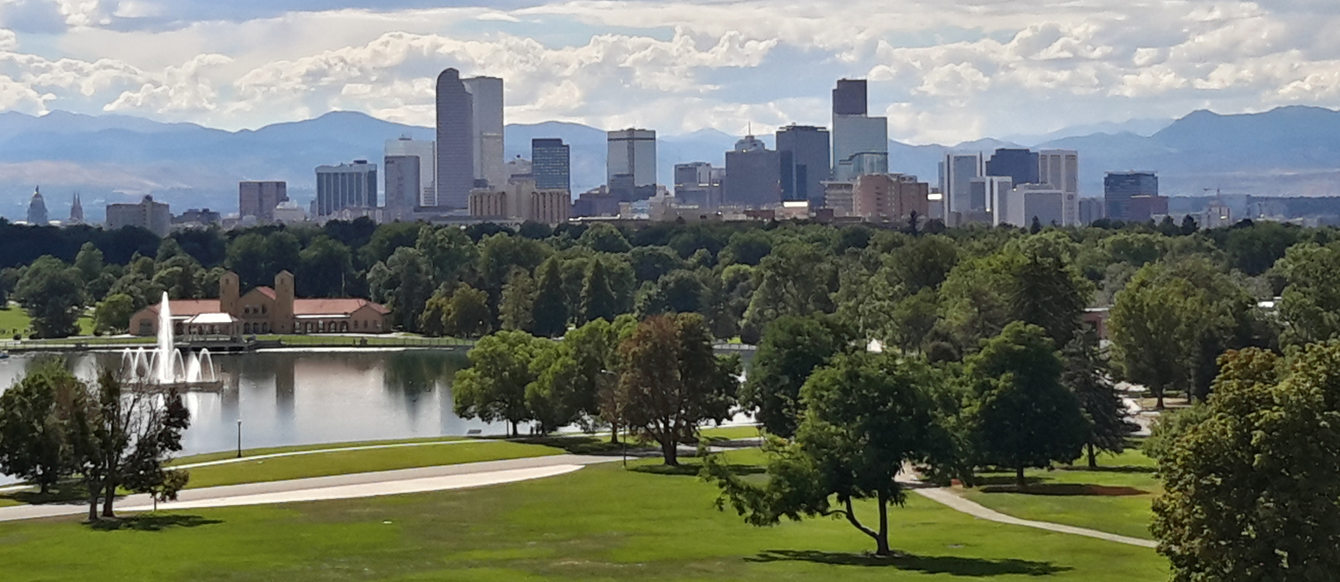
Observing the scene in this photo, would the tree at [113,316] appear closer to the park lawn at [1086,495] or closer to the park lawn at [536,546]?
the park lawn at [1086,495]

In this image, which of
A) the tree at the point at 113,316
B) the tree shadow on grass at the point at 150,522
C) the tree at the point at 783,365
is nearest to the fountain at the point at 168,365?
the tree at the point at 113,316

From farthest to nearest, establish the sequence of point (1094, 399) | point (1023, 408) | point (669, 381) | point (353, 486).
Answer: point (669, 381), point (1094, 399), point (1023, 408), point (353, 486)

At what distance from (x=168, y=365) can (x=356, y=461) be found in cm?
5952

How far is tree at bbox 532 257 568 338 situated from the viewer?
135625 mm

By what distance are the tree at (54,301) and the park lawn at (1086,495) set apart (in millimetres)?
96247

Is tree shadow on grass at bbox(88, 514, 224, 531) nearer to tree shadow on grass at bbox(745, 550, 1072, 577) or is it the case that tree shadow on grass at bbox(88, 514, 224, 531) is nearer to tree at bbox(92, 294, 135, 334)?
tree shadow on grass at bbox(745, 550, 1072, 577)

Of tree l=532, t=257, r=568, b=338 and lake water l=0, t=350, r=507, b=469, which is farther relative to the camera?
tree l=532, t=257, r=568, b=338

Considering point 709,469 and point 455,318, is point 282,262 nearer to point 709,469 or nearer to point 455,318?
point 455,318

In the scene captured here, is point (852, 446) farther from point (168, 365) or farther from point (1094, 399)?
point (168, 365)

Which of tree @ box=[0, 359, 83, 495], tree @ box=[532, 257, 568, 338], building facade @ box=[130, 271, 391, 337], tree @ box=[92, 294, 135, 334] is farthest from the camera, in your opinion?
building facade @ box=[130, 271, 391, 337]

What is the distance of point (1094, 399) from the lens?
60656mm

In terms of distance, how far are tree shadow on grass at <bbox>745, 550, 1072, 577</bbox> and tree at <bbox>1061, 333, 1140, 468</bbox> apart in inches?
767

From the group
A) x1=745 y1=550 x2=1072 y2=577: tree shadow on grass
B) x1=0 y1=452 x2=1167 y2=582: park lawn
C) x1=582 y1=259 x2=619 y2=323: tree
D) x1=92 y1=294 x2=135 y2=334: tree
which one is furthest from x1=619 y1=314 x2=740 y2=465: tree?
x1=92 y1=294 x2=135 y2=334: tree

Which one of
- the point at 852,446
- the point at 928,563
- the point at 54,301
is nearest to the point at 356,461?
the point at 852,446
